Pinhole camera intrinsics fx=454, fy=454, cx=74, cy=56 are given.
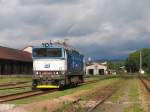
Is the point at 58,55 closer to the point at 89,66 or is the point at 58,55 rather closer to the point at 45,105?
the point at 45,105

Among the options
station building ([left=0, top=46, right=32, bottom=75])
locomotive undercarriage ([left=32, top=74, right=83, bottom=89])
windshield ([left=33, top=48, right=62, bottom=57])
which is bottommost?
locomotive undercarriage ([left=32, top=74, right=83, bottom=89])

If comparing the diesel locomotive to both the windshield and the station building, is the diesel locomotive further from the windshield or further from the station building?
the station building

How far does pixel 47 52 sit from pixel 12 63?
52386mm

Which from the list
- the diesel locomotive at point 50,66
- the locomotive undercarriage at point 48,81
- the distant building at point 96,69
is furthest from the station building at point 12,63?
the distant building at point 96,69

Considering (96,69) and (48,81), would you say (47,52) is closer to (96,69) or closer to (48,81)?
(48,81)

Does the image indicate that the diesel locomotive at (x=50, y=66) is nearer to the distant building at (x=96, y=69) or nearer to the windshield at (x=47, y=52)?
the windshield at (x=47, y=52)

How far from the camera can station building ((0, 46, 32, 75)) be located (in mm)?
81606

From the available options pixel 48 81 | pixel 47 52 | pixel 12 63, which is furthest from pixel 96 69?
pixel 48 81

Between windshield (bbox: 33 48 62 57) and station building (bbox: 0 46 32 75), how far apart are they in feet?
145

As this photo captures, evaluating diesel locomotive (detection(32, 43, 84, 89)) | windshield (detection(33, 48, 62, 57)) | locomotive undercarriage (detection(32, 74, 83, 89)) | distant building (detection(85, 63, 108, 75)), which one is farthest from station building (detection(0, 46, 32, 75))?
distant building (detection(85, 63, 108, 75))

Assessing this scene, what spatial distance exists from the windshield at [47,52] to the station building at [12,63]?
44.2 metres

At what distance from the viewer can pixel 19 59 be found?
89.4 meters

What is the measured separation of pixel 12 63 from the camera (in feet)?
284

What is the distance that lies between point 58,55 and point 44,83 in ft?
8.22
